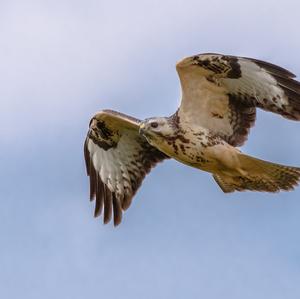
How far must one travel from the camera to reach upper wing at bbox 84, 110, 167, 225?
16.4m

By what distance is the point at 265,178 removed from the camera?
14.9 m

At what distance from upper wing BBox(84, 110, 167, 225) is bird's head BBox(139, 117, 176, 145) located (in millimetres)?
1334

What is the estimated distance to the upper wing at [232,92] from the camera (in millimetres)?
14469

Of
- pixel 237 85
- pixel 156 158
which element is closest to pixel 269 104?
pixel 237 85

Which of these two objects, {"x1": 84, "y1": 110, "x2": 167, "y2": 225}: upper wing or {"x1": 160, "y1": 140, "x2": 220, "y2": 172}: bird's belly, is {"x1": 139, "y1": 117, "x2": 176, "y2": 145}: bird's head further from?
{"x1": 84, "y1": 110, "x2": 167, "y2": 225}: upper wing

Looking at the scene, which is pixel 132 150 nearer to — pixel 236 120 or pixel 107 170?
pixel 107 170

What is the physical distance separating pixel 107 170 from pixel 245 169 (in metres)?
2.67

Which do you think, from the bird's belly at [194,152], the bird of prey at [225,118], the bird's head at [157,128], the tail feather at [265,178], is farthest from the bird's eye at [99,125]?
the tail feather at [265,178]

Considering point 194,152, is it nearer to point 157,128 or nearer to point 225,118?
point 157,128

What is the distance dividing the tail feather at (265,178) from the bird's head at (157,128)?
3.10 ft

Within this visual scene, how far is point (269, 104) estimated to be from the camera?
14.6 meters

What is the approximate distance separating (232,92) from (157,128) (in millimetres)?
1116

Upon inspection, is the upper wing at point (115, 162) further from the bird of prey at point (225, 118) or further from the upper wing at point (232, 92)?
the upper wing at point (232, 92)

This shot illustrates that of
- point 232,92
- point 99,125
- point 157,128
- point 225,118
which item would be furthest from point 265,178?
point 99,125
